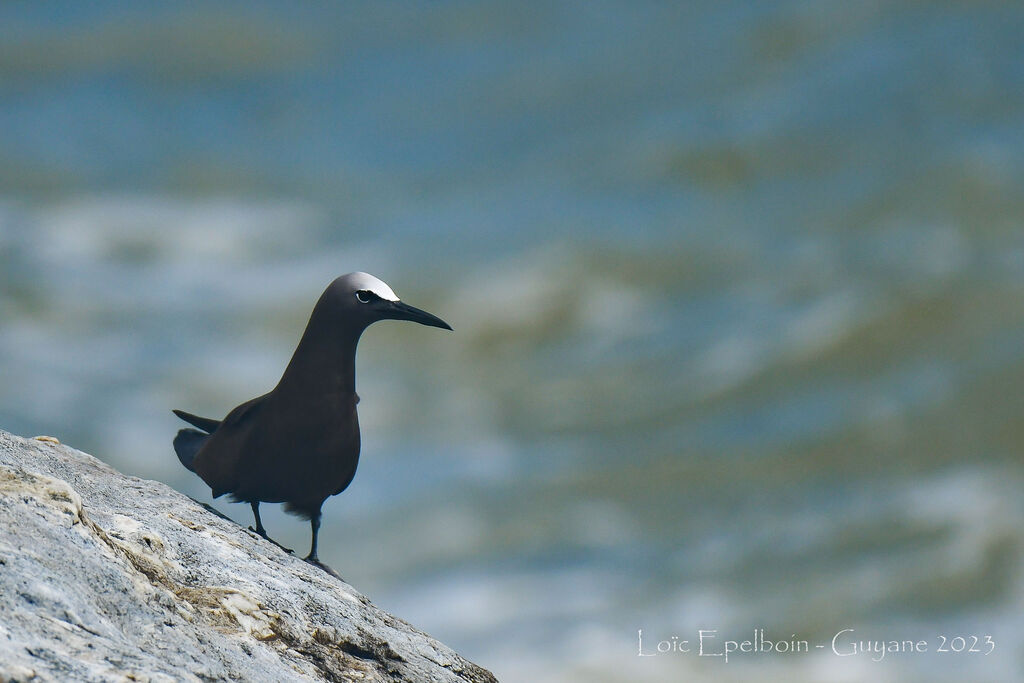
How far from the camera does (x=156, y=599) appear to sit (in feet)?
16.8

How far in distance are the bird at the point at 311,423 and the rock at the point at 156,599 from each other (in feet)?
4.70

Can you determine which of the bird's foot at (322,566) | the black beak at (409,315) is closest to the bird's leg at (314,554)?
the bird's foot at (322,566)

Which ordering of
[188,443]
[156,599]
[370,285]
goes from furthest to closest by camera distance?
[188,443] → [370,285] → [156,599]

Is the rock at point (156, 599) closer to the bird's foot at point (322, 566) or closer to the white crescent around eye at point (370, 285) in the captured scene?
the bird's foot at point (322, 566)

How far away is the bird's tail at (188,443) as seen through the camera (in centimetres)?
938

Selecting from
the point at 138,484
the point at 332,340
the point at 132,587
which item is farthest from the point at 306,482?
the point at 132,587

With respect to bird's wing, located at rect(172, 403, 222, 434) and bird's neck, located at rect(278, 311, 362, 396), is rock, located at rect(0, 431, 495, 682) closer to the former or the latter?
bird's neck, located at rect(278, 311, 362, 396)

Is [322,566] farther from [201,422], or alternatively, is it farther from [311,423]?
[201,422]

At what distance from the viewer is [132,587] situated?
5.04 metres

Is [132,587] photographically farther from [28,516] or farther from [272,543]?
[272,543]

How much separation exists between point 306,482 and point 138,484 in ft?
5.65

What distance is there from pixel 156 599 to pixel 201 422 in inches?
182

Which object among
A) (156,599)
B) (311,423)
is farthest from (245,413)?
(156,599)

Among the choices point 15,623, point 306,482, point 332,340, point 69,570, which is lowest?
point 15,623
